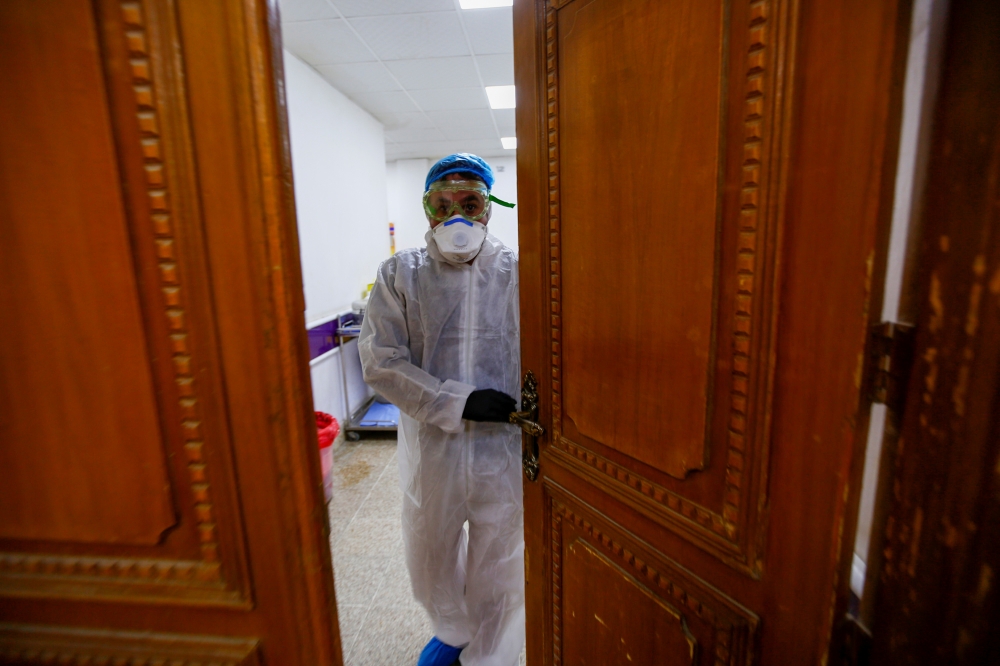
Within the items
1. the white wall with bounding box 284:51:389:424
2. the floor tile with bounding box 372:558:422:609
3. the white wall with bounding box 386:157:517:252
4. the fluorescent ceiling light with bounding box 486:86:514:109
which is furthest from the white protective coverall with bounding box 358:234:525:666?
the white wall with bounding box 386:157:517:252

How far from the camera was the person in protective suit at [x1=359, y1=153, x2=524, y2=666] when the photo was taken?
1493mm

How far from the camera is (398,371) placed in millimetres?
1422

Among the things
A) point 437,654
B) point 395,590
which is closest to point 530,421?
point 437,654

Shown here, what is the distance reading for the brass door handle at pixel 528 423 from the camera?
1022 mm

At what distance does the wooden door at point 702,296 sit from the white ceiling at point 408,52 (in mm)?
1368

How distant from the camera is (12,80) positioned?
390 millimetres

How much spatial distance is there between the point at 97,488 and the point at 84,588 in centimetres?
12

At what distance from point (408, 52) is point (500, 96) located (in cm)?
121

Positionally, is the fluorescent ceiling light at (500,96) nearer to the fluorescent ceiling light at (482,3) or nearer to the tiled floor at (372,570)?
the fluorescent ceiling light at (482,3)

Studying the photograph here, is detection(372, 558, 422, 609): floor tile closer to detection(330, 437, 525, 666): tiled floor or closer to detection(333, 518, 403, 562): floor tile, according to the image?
detection(330, 437, 525, 666): tiled floor

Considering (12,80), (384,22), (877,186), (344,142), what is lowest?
(877,186)

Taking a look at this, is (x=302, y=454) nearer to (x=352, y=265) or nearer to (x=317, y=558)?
(x=317, y=558)

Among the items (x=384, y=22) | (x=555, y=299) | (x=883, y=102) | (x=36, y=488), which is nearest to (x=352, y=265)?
(x=384, y=22)

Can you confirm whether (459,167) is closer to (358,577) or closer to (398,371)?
(398,371)
